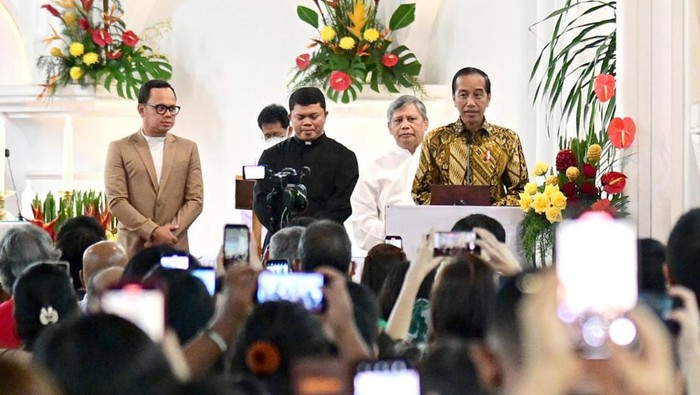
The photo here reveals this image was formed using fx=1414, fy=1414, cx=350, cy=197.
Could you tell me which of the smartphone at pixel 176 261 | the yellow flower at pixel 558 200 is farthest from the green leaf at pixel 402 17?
the smartphone at pixel 176 261

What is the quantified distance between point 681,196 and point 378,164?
1340 mm

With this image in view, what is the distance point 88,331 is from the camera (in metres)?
1.68

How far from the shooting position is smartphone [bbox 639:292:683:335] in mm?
2203

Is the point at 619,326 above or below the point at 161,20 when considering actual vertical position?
below

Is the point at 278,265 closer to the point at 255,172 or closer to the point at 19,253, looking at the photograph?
the point at 19,253

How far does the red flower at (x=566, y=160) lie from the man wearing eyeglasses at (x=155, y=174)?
1.60 meters

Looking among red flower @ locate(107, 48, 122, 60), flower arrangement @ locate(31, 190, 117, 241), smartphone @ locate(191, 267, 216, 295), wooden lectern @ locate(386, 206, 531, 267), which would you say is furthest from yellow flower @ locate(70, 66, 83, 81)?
smartphone @ locate(191, 267, 216, 295)

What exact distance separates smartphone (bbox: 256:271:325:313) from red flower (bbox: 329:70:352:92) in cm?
518

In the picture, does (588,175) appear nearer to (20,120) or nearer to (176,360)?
(176,360)

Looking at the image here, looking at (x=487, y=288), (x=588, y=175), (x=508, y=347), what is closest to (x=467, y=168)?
(x=588, y=175)

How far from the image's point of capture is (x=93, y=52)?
26.6 feet

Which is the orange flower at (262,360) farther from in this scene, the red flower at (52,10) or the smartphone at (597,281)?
the red flower at (52,10)

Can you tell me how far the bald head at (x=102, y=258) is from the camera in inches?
146

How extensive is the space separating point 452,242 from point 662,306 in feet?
4.19
